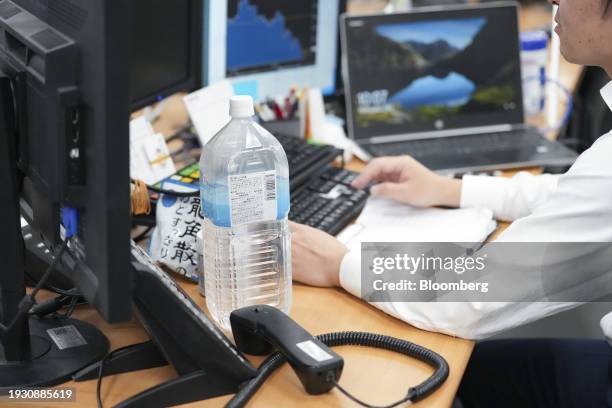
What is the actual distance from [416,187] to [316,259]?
14.7 inches

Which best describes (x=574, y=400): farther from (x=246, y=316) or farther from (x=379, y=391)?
(x=246, y=316)

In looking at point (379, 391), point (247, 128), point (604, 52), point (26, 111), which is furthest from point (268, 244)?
point (604, 52)

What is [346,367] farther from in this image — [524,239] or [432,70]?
[432,70]

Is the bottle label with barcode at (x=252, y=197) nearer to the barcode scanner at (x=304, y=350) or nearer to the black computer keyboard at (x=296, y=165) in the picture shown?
the barcode scanner at (x=304, y=350)

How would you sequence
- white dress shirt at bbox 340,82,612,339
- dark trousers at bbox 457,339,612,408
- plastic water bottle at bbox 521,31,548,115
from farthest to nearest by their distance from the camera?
plastic water bottle at bbox 521,31,548,115 → dark trousers at bbox 457,339,612,408 → white dress shirt at bbox 340,82,612,339

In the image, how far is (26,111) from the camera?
90 centimetres

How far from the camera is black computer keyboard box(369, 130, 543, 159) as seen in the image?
184 cm

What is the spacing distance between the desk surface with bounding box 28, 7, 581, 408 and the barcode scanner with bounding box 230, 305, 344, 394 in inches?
0.9

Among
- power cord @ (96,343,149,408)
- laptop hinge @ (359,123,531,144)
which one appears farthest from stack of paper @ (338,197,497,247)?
power cord @ (96,343,149,408)

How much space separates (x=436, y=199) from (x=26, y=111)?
86 cm

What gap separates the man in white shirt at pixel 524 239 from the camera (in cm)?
106

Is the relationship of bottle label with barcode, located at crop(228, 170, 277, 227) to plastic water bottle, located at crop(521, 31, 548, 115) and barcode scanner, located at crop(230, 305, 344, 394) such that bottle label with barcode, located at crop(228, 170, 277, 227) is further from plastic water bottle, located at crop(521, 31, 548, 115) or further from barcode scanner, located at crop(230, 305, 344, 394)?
plastic water bottle, located at crop(521, 31, 548, 115)

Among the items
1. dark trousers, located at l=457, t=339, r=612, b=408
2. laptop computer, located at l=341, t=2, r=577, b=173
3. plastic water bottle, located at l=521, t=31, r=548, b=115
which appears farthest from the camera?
plastic water bottle, located at l=521, t=31, r=548, b=115

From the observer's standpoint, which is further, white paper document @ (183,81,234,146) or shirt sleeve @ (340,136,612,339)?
white paper document @ (183,81,234,146)
